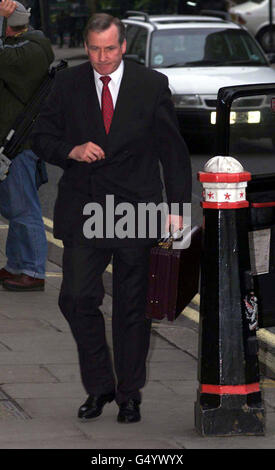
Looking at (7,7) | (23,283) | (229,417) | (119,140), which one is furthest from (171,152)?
(23,283)

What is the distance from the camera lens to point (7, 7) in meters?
7.97

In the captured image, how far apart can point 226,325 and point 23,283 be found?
10.8ft

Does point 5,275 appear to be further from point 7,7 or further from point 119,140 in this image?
point 119,140

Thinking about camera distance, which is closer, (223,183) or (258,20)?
(223,183)

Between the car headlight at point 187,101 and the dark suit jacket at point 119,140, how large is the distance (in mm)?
10036

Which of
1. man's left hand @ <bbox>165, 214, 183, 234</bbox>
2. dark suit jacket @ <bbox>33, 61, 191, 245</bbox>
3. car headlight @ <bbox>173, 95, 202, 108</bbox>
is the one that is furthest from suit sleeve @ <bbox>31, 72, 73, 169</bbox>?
car headlight @ <bbox>173, 95, 202, 108</bbox>

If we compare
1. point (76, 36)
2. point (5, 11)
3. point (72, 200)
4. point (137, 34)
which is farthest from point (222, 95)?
point (76, 36)

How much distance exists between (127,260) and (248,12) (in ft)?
96.1

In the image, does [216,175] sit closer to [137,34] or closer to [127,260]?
[127,260]

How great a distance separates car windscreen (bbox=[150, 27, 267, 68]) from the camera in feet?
54.6

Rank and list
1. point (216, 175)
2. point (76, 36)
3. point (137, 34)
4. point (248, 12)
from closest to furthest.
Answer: point (216, 175)
point (137, 34)
point (248, 12)
point (76, 36)

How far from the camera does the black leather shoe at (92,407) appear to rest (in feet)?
18.6

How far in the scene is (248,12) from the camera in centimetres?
3406

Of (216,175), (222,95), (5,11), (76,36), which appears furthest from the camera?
(76,36)
